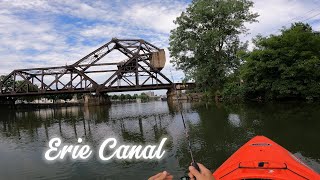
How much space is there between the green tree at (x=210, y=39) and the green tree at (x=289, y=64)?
9.65m

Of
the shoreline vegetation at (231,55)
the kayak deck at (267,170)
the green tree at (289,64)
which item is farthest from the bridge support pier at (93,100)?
the kayak deck at (267,170)

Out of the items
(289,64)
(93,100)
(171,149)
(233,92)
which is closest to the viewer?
(171,149)

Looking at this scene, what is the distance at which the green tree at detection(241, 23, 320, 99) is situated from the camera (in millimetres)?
29797

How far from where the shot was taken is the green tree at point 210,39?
4306 centimetres

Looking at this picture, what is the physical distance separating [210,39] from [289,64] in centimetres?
1353

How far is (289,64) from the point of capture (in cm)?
3141

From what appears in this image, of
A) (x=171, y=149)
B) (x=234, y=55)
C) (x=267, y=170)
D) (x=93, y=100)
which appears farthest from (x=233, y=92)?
(x=267, y=170)

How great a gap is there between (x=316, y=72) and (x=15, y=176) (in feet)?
94.7

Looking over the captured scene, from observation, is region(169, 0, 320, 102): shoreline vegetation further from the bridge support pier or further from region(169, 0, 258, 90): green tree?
the bridge support pier

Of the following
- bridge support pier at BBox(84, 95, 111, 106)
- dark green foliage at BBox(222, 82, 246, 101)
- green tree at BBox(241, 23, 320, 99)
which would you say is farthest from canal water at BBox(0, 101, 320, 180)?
bridge support pier at BBox(84, 95, 111, 106)

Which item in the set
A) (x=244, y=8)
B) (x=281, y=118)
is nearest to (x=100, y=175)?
(x=281, y=118)

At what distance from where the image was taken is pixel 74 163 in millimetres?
10984

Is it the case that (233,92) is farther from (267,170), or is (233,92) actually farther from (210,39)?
(267,170)

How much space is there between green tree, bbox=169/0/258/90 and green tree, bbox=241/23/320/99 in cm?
965
